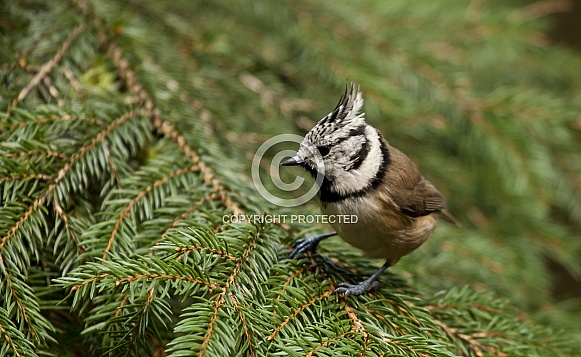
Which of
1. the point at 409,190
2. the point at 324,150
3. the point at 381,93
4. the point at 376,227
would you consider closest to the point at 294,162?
the point at 324,150

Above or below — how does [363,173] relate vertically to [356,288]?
above

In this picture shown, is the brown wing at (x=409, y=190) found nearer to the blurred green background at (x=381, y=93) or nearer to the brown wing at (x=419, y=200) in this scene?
the brown wing at (x=419, y=200)

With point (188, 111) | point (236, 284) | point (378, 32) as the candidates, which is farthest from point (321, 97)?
point (236, 284)

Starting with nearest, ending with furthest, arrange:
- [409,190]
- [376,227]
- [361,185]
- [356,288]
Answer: [356,288], [376,227], [361,185], [409,190]

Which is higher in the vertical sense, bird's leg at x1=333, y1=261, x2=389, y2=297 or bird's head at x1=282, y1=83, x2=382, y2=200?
bird's head at x1=282, y1=83, x2=382, y2=200

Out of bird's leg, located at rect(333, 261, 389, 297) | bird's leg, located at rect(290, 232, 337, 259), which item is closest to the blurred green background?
bird's leg, located at rect(290, 232, 337, 259)

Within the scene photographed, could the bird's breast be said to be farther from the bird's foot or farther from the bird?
the bird's foot

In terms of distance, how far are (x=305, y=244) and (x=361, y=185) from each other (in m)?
0.38

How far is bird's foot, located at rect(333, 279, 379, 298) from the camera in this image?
5.40 feet

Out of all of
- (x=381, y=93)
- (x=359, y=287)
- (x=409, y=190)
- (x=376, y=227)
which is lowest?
(x=359, y=287)

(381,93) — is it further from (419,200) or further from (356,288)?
(356,288)

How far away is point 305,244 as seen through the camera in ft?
5.93

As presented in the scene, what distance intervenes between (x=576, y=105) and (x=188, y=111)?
2.41m

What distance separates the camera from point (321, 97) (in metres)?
2.82
